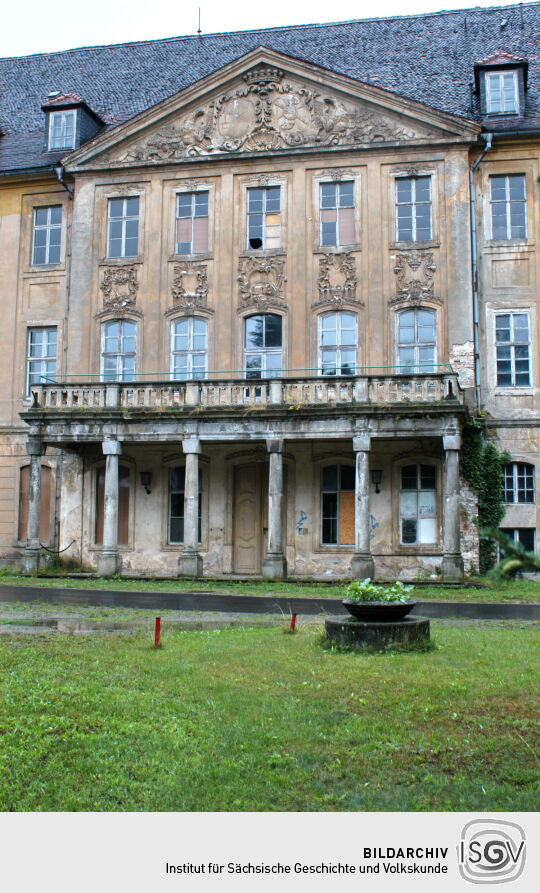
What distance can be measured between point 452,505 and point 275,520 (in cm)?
447

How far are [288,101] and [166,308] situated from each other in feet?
23.2

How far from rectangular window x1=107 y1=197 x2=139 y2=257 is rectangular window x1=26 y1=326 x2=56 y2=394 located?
3.22 m

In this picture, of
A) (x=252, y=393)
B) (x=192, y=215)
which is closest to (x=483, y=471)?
(x=252, y=393)

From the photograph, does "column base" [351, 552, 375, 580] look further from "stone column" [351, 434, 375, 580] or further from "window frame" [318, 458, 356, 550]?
"window frame" [318, 458, 356, 550]

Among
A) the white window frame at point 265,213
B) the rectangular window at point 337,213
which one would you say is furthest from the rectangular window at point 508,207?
the white window frame at point 265,213

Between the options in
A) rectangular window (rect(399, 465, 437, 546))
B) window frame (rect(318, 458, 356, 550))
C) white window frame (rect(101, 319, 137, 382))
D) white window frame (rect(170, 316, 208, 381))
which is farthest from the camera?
white window frame (rect(101, 319, 137, 382))

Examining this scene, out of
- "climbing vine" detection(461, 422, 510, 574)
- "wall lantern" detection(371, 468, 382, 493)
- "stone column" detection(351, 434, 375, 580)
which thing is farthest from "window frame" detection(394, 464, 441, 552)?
"stone column" detection(351, 434, 375, 580)

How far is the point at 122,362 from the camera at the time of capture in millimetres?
28375

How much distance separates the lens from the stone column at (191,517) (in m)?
24.5

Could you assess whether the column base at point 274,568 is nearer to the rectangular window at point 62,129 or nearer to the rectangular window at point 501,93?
the rectangular window at point 501,93

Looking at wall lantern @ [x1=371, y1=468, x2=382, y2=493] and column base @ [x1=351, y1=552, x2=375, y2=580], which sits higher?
wall lantern @ [x1=371, y1=468, x2=382, y2=493]

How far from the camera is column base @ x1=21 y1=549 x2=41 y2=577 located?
1005 inches

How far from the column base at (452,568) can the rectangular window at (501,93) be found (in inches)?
526
